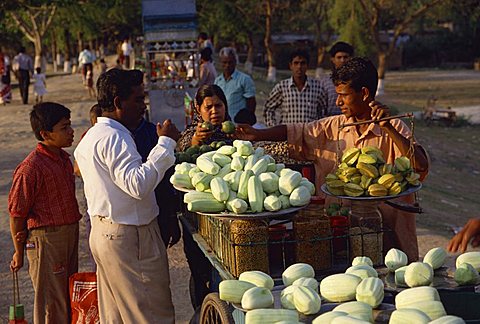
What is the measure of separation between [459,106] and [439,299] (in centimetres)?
2742

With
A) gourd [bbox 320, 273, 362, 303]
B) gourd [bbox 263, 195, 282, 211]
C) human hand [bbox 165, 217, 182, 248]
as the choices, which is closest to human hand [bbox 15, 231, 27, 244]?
human hand [bbox 165, 217, 182, 248]

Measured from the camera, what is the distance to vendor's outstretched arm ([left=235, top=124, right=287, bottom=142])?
503 centimetres

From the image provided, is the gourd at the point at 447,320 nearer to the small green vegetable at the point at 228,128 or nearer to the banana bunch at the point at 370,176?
the banana bunch at the point at 370,176

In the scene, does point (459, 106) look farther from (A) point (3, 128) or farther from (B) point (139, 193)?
(B) point (139, 193)

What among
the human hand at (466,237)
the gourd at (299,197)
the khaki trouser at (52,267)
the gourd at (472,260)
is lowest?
the khaki trouser at (52,267)

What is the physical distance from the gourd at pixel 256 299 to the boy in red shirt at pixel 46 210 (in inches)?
87.6

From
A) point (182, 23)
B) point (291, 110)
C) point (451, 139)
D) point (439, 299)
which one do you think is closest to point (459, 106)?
point (451, 139)

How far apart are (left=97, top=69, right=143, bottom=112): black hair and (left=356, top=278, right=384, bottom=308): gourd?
191cm

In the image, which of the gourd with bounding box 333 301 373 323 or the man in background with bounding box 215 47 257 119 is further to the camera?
the man in background with bounding box 215 47 257 119

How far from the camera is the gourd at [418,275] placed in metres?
3.53

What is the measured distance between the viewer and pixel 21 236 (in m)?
5.18

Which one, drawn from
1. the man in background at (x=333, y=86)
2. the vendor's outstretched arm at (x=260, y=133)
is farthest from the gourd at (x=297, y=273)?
the man in background at (x=333, y=86)

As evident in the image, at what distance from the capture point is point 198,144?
5.49 m

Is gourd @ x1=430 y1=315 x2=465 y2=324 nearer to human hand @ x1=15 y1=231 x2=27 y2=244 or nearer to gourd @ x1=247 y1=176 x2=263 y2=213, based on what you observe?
gourd @ x1=247 y1=176 x2=263 y2=213
